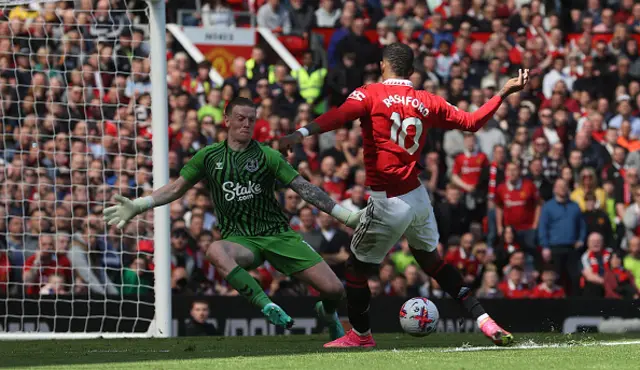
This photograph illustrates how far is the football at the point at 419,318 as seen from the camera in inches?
370

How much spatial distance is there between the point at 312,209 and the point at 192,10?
527cm

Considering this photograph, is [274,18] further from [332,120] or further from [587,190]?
[332,120]

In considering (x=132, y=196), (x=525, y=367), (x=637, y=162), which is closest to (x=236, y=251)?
A: (x=525, y=367)

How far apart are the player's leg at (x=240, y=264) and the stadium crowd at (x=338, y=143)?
3.66 metres

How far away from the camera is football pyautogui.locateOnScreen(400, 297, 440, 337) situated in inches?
370

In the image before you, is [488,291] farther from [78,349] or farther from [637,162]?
[78,349]

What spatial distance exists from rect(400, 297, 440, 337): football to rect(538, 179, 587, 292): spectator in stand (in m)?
6.50

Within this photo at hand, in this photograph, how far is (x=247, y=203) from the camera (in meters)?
10.0

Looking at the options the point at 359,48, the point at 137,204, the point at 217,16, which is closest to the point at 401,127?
the point at 137,204

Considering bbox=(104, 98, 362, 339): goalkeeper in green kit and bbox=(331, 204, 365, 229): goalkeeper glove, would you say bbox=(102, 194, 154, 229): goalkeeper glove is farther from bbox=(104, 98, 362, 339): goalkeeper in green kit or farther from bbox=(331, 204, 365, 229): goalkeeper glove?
bbox=(331, 204, 365, 229): goalkeeper glove

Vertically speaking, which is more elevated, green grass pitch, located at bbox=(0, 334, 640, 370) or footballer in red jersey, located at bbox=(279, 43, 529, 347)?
footballer in red jersey, located at bbox=(279, 43, 529, 347)

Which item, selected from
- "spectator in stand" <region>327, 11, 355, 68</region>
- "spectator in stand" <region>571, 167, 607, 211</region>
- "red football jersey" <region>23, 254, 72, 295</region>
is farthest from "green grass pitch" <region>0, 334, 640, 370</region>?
"spectator in stand" <region>327, 11, 355, 68</region>

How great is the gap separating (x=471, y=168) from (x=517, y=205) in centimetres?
Result: 78

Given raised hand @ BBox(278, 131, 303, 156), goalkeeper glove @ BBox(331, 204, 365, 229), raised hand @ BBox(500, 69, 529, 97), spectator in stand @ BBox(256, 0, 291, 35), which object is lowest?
goalkeeper glove @ BBox(331, 204, 365, 229)
